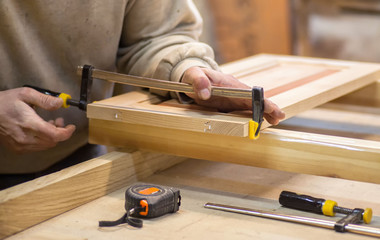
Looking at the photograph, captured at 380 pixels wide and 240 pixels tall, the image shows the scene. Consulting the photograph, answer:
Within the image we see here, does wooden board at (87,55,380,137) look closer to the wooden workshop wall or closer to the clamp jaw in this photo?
the clamp jaw

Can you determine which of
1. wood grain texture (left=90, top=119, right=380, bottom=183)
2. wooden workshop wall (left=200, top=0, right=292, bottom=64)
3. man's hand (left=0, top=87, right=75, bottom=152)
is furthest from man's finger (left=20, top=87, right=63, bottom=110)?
wooden workshop wall (left=200, top=0, right=292, bottom=64)

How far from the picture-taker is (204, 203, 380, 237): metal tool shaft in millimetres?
1054

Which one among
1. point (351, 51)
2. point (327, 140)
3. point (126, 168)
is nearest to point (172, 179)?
point (126, 168)

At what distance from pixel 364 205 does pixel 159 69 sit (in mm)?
608

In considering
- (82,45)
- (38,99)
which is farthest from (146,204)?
(82,45)

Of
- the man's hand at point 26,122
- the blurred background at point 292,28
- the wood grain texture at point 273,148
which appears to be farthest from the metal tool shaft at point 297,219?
the blurred background at point 292,28

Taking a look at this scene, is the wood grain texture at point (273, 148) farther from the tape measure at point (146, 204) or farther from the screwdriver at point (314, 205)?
the tape measure at point (146, 204)

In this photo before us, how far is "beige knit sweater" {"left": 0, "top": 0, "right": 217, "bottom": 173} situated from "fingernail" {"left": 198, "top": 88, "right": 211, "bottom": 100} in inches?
6.9

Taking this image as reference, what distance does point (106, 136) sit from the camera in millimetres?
1410

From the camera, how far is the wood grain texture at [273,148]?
117 centimetres

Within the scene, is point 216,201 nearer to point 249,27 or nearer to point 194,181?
point 194,181

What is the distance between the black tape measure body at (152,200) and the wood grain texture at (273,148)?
18 centimetres

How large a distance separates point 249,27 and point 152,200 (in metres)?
3.36

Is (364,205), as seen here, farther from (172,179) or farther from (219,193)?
(172,179)
